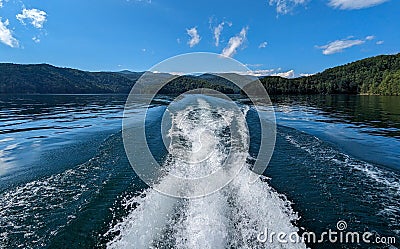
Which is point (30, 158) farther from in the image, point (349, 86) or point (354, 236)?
point (349, 86)

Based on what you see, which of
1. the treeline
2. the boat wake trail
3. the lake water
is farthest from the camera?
the treeline

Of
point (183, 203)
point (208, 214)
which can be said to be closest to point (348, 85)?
point (183, 203)

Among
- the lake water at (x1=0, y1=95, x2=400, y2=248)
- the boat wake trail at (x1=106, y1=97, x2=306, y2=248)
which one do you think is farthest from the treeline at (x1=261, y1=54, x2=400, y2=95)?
the boat wake trail at (x1=106, y1=97, x2=306, y2=248)

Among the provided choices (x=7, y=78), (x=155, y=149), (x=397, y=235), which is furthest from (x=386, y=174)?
(x=7, y=78)

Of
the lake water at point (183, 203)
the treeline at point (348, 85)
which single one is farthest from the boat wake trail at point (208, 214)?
the treeline at point (348, 85)

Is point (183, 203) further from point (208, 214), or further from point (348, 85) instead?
point (348, 85)

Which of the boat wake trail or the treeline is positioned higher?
the treeline

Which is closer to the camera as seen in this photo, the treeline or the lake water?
the lake water

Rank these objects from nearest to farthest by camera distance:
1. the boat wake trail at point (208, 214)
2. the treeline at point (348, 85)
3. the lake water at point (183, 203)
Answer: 1. the boat wake trail at point (208, 214)
2. the lake water at point (183, 203)
3. the treeline at point (348, 85)

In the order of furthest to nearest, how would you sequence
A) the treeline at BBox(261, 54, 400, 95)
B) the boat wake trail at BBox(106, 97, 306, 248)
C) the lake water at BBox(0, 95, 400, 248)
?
the treeline at BBox(261, 54, 400, 95) → the lake water at BBox(0, 95, 400, 248) → the boat wake trail at BBox(106, 97, 306, 248)

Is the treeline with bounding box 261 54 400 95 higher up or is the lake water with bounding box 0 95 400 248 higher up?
the treeline with bounding box 261 54 400 95

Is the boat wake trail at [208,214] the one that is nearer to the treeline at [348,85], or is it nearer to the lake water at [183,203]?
the lake water at [183,203]

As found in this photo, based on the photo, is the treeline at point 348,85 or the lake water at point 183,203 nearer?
the lake water at point 183,203

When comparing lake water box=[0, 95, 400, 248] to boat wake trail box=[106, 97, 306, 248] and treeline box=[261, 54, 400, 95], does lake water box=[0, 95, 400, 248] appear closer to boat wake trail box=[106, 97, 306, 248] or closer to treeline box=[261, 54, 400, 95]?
boat wake trail box=[106, 97, 306, 248]
